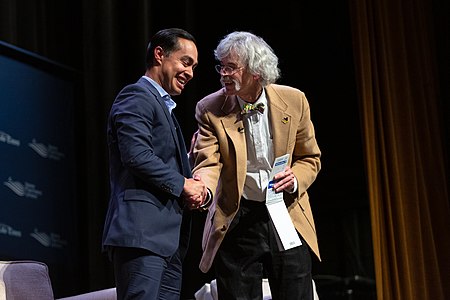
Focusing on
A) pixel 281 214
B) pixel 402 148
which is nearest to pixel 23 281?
pixel 281 214

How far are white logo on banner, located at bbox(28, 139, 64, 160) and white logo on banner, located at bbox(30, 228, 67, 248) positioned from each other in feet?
1.41

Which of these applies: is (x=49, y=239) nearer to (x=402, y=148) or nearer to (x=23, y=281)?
(x=23, y=281)

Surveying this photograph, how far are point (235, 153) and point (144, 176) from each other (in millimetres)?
441

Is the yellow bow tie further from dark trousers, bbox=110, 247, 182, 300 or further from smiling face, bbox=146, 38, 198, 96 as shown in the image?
dark trousers, bbox=110, 247, 182, 300

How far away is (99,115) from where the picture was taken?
4.55 meters

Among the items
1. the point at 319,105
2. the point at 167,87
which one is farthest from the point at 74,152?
the point at 167,87

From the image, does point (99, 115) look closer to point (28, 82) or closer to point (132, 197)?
point (28, 82)

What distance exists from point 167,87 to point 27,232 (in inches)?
66.3

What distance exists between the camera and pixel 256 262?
2561mm

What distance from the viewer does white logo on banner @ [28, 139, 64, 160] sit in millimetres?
4051

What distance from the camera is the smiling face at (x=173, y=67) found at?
2605mm

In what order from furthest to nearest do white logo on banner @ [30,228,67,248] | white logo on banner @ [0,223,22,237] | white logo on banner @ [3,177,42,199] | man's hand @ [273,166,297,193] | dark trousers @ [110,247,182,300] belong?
white logo on banner @ [30,228,67,248], white logo on banner @ [3,177,42,199], white logo on banner @ [0,223,22,237], man's hand @ [273,166,297,193], dark trousers @ [110,247,182,300]

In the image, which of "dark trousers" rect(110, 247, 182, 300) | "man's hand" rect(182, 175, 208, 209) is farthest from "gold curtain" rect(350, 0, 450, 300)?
"dark trousers" rect(110, 247, 182, 300)

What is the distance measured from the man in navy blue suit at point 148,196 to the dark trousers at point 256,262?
0.19 metres
